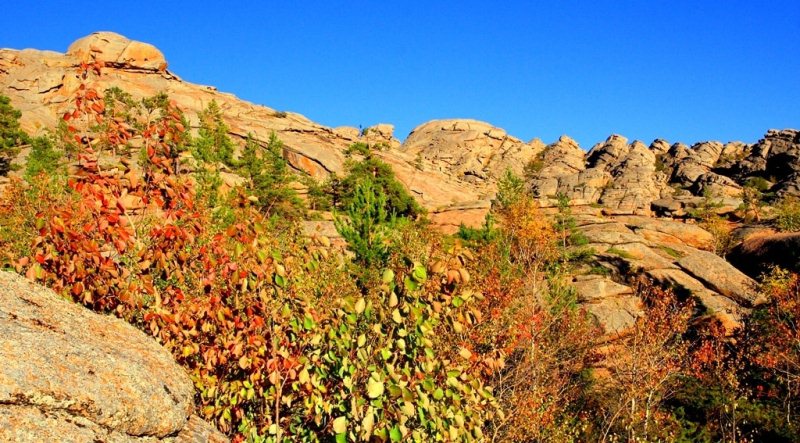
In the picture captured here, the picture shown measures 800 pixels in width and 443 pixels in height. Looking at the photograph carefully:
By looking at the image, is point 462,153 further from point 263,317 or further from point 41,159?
point 263,317

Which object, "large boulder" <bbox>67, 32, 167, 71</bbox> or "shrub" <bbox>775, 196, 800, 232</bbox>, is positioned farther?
"large boulder" <bbox>67, 32, 167, 71</bbox>

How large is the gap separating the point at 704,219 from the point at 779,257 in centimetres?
2487

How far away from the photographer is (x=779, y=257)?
1539 inches

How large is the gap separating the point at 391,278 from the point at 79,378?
7.74 ft

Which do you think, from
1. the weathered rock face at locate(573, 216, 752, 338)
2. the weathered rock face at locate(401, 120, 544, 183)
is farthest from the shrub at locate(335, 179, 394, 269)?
the weathered rock face at locate(401, 120, 544, 183)

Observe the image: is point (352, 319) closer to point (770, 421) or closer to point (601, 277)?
point (770, 421)

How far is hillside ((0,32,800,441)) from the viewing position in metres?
4.40

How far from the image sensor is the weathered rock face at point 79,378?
3.40 metres

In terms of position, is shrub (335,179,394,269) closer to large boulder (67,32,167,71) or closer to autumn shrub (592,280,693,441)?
autumn shrub (592,280,693,441)

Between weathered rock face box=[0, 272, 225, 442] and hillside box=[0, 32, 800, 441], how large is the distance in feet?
0.77

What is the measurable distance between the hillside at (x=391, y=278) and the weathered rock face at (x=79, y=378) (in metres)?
0.23

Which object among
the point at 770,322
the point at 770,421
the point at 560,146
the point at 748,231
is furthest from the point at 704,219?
the point at 560,146

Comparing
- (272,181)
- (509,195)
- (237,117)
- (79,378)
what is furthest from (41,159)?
(79,378)

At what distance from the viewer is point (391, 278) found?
367 cm
